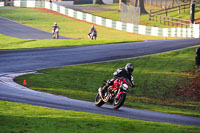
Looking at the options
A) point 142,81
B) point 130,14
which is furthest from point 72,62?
point 130,14

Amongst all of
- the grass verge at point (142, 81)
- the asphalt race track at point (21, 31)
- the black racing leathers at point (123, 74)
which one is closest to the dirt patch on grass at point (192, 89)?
the grass verge at point (142, 81)

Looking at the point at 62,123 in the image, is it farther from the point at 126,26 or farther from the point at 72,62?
the point at 126,26

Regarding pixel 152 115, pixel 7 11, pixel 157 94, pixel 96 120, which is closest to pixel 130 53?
pixel 157 94

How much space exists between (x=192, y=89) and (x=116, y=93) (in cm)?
937

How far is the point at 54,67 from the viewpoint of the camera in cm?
2792

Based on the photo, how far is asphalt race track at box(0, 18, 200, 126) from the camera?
14.2m

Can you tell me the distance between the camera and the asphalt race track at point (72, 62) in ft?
46.7

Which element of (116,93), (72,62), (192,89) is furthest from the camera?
(72,62)

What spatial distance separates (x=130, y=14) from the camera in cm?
6272

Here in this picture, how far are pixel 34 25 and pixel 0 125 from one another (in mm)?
58166

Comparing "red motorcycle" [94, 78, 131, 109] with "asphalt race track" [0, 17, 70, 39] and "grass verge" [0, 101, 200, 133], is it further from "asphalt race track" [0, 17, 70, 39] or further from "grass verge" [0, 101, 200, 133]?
"asphalt race track" [0, 17, 70, 39]

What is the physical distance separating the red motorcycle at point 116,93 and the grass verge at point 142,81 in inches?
79.0

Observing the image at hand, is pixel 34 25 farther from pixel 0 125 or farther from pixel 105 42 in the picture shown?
pixel 0 125

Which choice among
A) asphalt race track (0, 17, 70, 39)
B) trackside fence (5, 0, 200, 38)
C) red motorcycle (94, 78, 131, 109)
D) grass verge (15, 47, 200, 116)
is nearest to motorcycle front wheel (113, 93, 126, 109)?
red motorcycle (94, 78, 131, 109)
